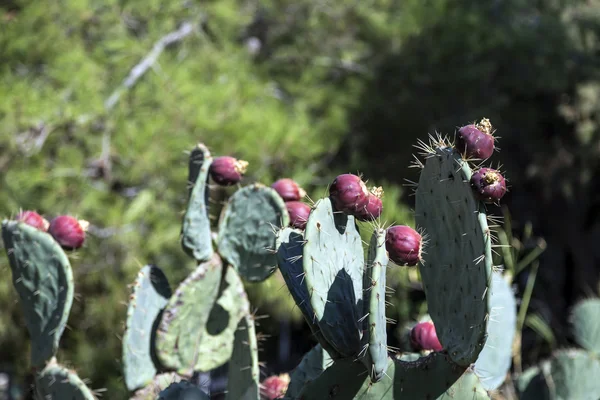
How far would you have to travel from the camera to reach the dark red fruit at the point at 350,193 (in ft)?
4.13

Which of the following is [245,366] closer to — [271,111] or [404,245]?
[404,245]

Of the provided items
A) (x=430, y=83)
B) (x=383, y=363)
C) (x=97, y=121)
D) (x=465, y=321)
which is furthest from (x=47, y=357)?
(x=430, y=83)

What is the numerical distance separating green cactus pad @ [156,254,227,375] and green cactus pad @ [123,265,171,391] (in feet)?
0.17

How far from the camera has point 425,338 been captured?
163cm

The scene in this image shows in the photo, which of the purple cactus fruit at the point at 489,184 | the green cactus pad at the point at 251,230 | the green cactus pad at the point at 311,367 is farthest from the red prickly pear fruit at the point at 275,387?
the purple cactus fruit at the point at 489,184

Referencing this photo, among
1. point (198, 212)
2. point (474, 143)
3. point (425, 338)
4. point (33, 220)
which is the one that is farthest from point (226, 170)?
point (474, 143)

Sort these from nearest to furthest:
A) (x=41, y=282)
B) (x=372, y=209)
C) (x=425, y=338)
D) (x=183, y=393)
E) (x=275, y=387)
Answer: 1. (x=372, y=209)
2. (x=183, y=393)
3. (x=425, y=338)
4. (x=41, y=282)
5. (x=275, y=387)

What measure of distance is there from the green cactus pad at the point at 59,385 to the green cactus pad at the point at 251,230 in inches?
17.7

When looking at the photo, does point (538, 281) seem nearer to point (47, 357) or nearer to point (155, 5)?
point (155, 5)

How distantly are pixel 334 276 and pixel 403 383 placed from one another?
22 cm

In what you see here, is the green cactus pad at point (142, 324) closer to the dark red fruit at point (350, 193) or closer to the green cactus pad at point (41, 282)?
the green cactus pad at point (41, 282)

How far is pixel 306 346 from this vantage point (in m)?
5.58

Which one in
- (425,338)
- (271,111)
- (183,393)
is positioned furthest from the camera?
(271,111)

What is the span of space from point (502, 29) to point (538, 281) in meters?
1.90
